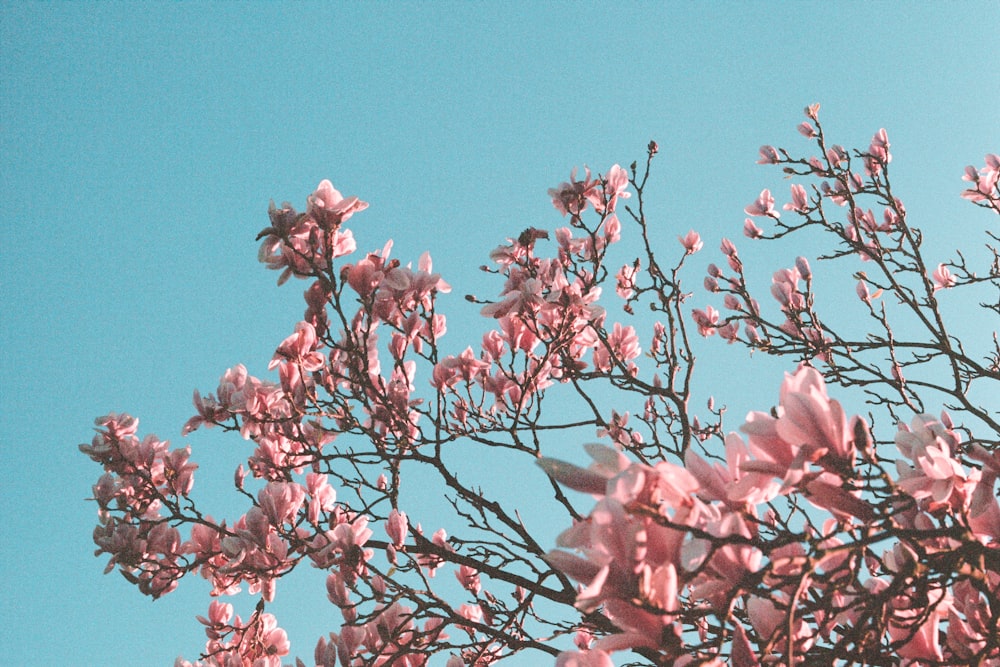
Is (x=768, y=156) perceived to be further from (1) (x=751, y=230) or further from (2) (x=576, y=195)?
(2) (x=576, y=195)

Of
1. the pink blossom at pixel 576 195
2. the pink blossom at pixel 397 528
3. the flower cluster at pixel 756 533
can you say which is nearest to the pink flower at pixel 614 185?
the pink blossom at pixel 576 195

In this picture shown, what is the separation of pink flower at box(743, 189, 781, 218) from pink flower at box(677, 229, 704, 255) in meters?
1.00

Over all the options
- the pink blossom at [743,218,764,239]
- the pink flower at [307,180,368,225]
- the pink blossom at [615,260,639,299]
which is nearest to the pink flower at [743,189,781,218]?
the pink blossom at [743,218,764,239]

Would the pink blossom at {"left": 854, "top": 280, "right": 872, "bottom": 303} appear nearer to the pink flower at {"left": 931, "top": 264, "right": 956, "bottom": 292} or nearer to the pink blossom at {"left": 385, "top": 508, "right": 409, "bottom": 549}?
the pink flower at {"left": 931, "top": 264, "right": 956, "bottom": 292}

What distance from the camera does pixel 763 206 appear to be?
4.58 meters

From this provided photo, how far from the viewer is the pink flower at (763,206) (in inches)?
179

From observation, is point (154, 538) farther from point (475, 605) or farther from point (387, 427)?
point (475, 605)

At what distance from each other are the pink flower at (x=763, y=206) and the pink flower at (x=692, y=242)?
1.00 m

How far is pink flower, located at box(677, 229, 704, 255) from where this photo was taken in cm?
385

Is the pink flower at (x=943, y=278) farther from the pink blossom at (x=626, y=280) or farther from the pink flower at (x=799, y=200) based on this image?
the pink blossom at (x=626, y=280)

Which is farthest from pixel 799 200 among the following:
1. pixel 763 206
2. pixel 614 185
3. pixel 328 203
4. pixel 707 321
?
pixel 328 203

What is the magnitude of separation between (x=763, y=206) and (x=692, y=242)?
105 cm

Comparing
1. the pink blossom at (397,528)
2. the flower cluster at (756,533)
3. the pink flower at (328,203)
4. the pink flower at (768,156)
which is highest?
the pink flower at (768,156)

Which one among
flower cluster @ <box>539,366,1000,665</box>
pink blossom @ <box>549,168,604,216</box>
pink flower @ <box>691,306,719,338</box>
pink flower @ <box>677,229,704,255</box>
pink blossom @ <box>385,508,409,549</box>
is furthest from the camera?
pink flower @ <box>691,306,719,338</box>
